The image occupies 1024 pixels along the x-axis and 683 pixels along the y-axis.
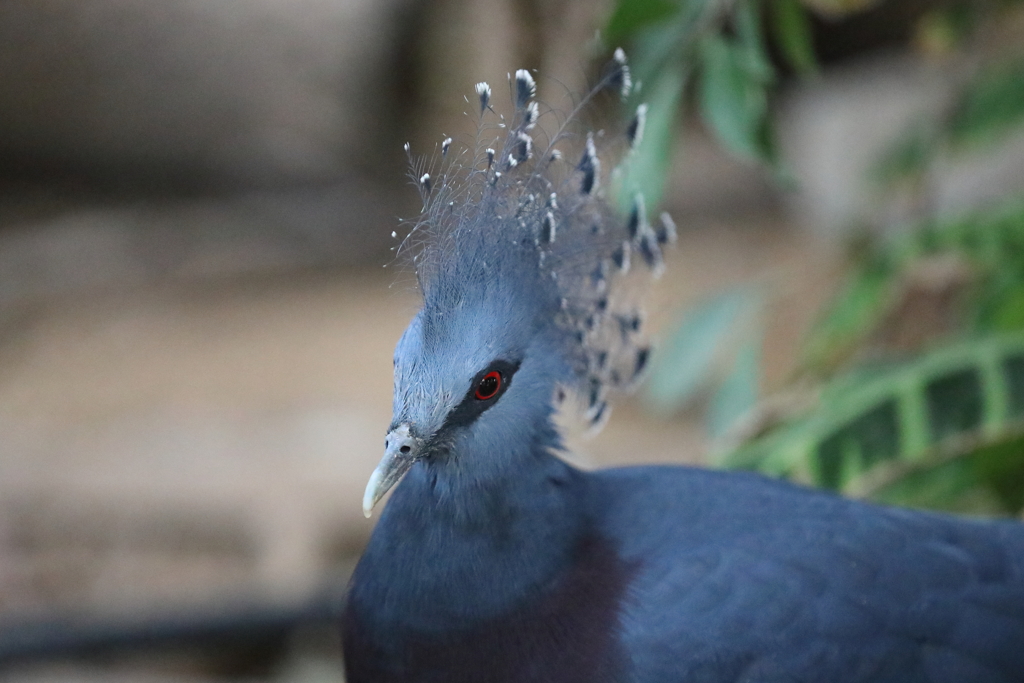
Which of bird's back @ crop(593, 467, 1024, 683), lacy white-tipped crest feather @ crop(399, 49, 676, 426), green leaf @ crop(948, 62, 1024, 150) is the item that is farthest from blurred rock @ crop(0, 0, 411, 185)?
bird's back @ crop(593, 467, 1024, 683)

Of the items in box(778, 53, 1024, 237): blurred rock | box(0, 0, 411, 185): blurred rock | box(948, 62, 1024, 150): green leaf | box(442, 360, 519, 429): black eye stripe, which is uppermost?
box(0, 0, 411, 185): blurred rock

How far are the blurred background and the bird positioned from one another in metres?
0.53

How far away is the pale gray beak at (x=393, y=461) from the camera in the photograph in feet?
3.87

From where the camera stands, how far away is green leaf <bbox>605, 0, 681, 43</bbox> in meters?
1.51

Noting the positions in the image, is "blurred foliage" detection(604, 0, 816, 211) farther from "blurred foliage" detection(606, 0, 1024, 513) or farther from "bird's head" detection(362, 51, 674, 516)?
"bird's head" detection(362, 51, 674, 516)

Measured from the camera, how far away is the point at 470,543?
4.24 ft

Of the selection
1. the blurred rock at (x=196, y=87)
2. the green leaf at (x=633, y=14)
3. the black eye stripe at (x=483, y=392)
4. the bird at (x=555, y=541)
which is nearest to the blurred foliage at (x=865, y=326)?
the green leaf at (x=633, y=14)

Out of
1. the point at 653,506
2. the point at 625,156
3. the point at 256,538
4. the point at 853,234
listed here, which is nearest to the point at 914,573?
the point at 653,506

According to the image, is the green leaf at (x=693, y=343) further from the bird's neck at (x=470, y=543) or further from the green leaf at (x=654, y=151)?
the bird's neck at (x=470, y=543)

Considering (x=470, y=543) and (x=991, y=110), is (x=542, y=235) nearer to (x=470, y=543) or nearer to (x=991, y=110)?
(x=470, y=543)

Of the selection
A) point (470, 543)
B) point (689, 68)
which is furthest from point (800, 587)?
point (689, 68)

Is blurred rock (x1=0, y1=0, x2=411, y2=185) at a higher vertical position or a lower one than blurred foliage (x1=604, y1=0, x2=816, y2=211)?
higher

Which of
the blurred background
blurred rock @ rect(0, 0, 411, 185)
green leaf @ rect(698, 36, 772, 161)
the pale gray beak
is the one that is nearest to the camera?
the pale gray beak

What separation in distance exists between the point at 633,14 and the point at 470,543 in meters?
0.79
